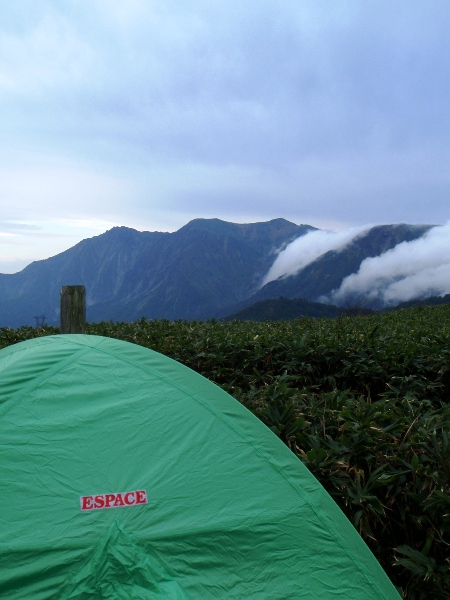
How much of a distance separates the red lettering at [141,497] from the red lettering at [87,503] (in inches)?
7.7

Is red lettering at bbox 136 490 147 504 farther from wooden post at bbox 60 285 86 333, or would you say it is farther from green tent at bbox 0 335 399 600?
wooden post at bbox 60 285 86 333

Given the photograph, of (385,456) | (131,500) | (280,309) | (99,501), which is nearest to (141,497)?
(131,500)

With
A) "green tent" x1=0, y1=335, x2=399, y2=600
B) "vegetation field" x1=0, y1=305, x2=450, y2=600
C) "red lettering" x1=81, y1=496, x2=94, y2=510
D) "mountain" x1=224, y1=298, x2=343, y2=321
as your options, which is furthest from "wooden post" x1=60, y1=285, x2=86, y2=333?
"mountain" x1=224, y1=298, x2=343, y2=321

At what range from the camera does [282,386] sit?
12.8ft

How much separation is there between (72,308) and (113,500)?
10.9 ft

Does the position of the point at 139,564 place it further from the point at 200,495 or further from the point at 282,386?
the point at 282,386

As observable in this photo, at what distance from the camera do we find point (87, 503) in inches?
86.7

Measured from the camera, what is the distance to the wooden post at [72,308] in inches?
208

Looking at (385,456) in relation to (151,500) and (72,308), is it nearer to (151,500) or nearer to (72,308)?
(151,500)

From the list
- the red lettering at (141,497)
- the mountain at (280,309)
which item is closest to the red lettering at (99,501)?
the red lettering at (141,497)

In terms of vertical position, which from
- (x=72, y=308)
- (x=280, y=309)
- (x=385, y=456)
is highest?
(x=72, y=308)

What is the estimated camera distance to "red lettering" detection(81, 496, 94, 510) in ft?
7.20

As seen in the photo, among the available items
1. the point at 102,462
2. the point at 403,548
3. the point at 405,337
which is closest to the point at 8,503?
the point at 102,462

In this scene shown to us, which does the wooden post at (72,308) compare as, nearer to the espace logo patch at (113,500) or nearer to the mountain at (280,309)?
the espace logo patch at (113,500)
